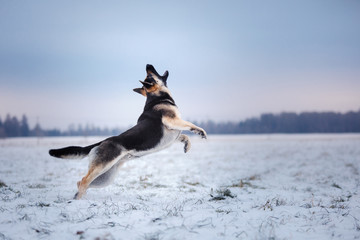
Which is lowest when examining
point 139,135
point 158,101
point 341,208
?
point 341,208

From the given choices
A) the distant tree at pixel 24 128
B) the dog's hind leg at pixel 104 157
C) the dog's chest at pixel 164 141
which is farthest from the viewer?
the distant tree at pixel 24 128

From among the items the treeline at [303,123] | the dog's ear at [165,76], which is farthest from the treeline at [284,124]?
the dog's ear at [165,76]

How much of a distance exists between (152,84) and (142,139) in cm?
127

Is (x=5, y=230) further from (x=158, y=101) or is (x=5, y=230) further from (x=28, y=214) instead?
(x=158, y=101)

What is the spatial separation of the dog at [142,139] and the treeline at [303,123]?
78065 millimetres

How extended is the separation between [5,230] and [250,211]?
3.96m

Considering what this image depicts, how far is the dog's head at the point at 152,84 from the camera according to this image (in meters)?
5.19

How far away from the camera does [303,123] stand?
284ft

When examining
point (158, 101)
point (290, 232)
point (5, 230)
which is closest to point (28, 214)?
point (5, 230)

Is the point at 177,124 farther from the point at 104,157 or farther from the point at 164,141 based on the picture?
the point at 104,157

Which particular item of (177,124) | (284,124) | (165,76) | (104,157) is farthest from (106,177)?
(284,124)

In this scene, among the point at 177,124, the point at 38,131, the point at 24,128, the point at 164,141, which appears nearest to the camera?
the point at 177,124

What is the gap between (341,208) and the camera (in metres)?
4.63

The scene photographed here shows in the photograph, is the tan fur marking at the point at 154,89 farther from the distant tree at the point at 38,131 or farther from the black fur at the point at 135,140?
the distant tree at the point at 38,131
